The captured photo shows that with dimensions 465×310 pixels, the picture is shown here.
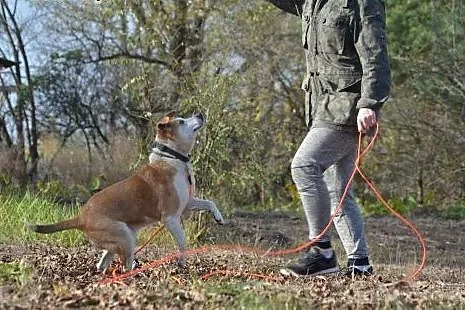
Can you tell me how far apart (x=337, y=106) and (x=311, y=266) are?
117 centimetres

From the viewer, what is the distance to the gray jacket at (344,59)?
578 cm

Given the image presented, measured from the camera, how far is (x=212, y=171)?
31.2ft

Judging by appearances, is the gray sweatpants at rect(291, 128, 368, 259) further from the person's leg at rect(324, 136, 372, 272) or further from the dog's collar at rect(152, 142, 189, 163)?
the dog's collar at rect(152, 142, 189, 163)

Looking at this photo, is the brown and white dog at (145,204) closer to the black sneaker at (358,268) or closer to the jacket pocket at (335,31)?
the black sneaker at (358,268)

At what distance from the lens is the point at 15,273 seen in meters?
5.41

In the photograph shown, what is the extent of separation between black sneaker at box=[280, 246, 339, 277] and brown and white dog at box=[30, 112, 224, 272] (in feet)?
2.83

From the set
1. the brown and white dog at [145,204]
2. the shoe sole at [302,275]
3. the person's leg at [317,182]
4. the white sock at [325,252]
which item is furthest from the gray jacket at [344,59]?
the brown and white dog at [145,204]

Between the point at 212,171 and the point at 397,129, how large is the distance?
25.2 ft

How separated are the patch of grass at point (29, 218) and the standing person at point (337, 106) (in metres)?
2.92

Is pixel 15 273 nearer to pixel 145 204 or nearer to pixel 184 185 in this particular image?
pixel 145 204

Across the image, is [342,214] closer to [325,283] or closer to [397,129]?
[325,283]

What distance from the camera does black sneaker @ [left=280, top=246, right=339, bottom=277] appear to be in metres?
6.16

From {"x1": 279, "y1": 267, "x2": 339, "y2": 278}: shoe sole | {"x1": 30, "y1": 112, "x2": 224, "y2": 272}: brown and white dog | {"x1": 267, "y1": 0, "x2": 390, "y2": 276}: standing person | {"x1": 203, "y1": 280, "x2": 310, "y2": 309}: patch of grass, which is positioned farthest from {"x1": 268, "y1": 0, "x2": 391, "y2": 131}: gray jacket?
{"x1": 203, "y1": 280, "x2": 310, "y2": 309}: patch of grass

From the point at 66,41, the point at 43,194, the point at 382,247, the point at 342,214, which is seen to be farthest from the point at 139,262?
the point at 66,41
